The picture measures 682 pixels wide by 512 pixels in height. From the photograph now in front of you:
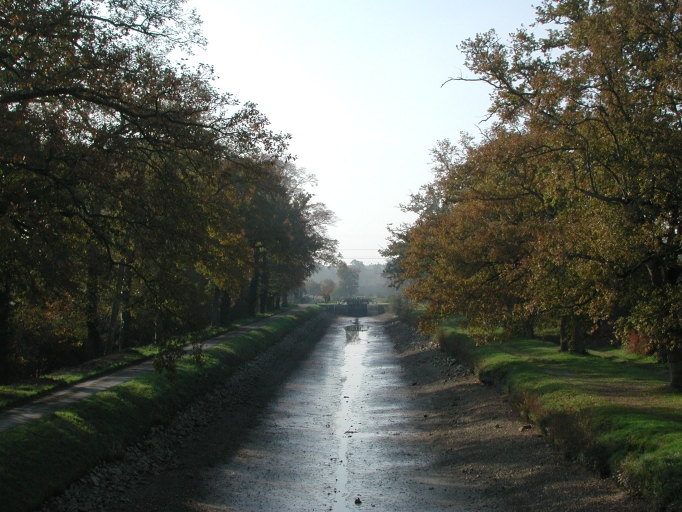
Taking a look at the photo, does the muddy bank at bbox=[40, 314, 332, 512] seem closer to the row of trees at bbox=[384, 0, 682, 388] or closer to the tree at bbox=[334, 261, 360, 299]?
the row of trees at bbox=[384, 0, 682, 388]

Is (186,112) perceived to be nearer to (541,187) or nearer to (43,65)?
(43,65)

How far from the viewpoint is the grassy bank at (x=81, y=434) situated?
10.1m

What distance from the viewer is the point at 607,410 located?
1305 cm

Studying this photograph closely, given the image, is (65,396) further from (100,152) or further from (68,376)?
→ (100,152)

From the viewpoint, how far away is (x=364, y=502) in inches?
464

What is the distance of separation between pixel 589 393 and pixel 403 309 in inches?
1872

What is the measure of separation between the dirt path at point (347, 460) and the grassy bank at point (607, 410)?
0.40 meters

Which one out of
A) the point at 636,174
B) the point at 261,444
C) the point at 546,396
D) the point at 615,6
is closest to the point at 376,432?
the point at 261,444

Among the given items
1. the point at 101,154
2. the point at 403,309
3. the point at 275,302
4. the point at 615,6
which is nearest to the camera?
the point at 101,154

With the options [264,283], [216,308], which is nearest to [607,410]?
[216,308]

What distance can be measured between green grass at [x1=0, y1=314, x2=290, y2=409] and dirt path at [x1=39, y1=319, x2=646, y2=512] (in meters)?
2.67

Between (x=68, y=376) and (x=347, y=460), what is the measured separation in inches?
363

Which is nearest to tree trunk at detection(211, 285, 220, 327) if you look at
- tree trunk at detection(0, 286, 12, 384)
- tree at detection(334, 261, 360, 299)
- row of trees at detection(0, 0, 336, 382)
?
tree trunk at detection(0, 286, 12, 384)

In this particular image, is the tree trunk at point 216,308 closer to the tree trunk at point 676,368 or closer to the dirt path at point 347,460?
the dirt path at point 347,460
